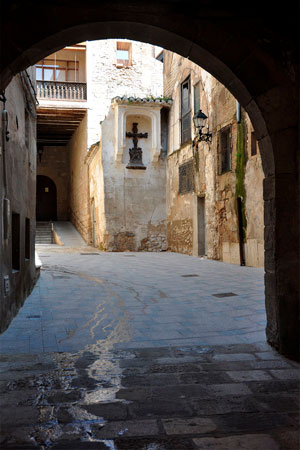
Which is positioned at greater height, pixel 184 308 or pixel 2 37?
pixel 2 37

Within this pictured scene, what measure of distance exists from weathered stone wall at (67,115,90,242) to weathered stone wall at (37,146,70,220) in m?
1.50

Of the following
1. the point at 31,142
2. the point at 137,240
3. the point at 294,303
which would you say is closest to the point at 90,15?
the point at 294,303

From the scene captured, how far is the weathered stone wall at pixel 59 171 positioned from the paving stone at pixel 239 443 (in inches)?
1010

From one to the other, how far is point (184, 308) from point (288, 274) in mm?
2276

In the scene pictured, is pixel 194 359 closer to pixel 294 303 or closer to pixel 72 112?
pixel 294 303

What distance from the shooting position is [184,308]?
5.38 m

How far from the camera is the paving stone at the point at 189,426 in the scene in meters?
1.99

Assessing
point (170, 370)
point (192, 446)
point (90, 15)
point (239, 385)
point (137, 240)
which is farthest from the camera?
point (137, 240)

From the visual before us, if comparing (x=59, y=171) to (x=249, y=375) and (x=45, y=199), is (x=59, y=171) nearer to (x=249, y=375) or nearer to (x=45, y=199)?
(x=45, y=199)

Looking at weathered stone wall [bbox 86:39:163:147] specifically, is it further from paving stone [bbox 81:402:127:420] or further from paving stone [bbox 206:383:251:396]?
paving stone [bbox 81:402:127:420]

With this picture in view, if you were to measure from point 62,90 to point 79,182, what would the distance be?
16.3 ft

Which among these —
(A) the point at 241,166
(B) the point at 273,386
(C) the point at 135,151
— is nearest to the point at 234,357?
(B) the point at 273,386

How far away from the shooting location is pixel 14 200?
5012 mm

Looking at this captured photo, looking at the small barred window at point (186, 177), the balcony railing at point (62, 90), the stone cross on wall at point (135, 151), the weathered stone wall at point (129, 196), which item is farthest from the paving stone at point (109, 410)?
the balcony railing at point (62, 90)
